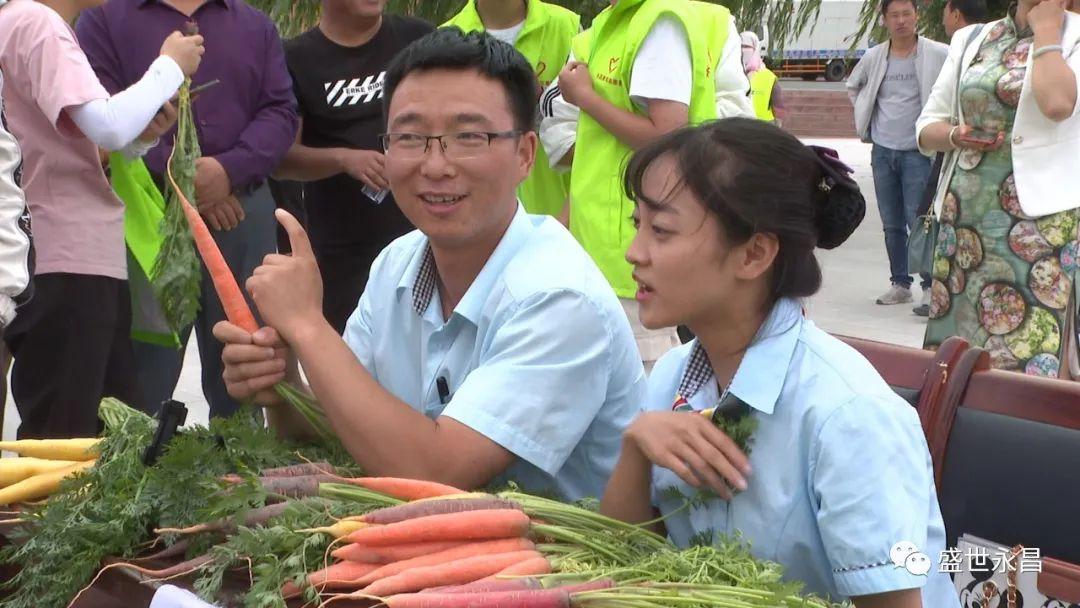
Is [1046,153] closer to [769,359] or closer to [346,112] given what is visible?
[346,112]

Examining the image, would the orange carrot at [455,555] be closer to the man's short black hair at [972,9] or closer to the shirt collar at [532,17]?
the shirt collar at [532,17]

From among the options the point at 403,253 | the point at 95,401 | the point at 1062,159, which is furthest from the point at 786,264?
the point at 1062,159

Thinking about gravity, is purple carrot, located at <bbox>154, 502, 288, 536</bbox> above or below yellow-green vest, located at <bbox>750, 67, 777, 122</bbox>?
below

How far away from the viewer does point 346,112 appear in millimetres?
4773

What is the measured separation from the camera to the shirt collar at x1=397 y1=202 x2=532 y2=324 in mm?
2422

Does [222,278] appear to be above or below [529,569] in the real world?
above

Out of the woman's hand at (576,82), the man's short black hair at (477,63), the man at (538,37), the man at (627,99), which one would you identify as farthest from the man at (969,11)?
the man's short black hair at (477,63)

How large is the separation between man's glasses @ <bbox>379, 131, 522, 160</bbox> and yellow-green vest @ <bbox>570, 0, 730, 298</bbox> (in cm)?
165

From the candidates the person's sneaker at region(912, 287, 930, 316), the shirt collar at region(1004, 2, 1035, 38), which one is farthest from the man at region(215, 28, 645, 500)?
the person's sneaker at region(912, 287, 930, 316)

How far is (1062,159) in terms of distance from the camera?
4.39 meters

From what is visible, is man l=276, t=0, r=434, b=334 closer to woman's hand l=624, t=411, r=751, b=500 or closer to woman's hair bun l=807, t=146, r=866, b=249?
woman's hair bun l=807, t=146, r=866, b=249

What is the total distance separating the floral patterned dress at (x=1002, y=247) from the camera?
4398 mm

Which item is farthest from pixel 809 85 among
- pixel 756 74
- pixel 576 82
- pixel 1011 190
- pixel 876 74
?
pixel 576 82

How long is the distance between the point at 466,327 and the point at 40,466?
2.62 ft
